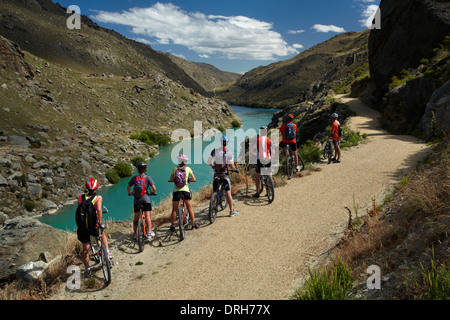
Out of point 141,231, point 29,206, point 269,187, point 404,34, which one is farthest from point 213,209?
point 404,34

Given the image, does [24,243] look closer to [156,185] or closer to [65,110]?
[156,185]

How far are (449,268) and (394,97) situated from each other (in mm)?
19179

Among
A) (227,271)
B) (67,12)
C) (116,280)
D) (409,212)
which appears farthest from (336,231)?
(67,12)

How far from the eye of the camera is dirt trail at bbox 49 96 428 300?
580 cm

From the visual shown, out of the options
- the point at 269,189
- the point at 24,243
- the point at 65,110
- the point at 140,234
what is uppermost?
the point at 65,110

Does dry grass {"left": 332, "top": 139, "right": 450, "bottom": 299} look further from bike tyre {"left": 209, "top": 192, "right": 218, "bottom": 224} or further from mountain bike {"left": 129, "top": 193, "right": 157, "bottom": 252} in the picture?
mountain bike {"left": 129, "top": 193, "right": 157, "bottom": 252}

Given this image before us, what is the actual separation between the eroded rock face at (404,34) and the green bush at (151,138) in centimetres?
3222

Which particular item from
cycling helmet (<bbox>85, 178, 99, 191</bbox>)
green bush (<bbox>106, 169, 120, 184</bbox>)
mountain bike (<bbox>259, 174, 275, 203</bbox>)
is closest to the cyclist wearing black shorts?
cycling helmet (<bbox>85, 178, 99, 191</bbox>)

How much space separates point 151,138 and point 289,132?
1547 inches

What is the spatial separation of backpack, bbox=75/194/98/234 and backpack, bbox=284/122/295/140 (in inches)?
293

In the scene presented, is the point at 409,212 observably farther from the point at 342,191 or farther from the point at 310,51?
the point at 310,51

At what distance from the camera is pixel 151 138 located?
1877 inches

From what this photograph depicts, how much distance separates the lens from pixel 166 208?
11695 millimetres

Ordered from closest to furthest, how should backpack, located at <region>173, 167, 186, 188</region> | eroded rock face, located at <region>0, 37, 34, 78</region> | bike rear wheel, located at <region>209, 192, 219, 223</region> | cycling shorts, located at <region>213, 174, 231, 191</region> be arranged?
backpack, located at <region>173, 167, 186, 188</region> → cycling shorts, located at <region>213, 174, 231, 191</region> → bike rear wheel, located at <region>209, 192, 219, 223</region> → eroded rock face, located at <region>0, 37, 34, 78</region>
